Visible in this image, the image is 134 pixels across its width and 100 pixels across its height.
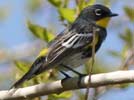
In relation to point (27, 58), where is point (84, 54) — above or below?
above

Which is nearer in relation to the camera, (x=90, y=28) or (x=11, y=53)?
(x=90, y=28)

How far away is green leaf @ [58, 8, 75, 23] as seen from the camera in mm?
3354

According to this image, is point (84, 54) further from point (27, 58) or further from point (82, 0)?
point (27, 58)

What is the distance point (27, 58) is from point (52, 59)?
1.07m

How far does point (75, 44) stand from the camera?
370 centimetres

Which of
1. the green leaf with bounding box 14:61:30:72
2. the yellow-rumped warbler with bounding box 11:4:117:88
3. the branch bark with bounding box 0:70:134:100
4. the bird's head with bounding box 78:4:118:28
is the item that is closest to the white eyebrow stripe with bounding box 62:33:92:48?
the yellow-rumped warbler with bounding box 11:4:117:88

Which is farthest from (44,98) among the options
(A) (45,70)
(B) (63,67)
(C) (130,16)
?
(C) (130,16)

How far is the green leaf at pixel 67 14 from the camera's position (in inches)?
132

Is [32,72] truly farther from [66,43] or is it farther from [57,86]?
[66,43]

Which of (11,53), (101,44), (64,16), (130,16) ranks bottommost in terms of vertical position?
(11,53)

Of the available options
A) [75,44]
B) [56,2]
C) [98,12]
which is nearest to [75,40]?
[75,44]

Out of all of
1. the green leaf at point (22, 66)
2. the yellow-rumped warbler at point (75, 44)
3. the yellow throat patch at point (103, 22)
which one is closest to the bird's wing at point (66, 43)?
the yellow-rumped warbler at point (75, 44)

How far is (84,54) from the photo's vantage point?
3.64 meters

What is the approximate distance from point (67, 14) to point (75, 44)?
16.0 inches
